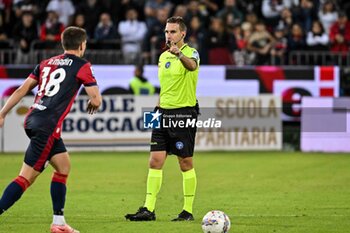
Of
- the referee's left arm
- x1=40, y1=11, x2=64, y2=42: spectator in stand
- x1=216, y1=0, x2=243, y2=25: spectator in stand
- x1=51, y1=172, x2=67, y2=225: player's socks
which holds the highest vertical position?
x1=216, y1=0, x2=243, y2=25: spectator in stand

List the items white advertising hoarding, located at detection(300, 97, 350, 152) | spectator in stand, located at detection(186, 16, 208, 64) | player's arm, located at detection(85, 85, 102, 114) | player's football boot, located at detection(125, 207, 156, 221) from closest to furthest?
player's arm, located at detection(85, 85, 102, 114)
player's football boot, located at detection(125, 207, 156, 221)
white advertising hoarding, located at detection(300, 97, 350, 152)
spectator in stand, located at detection(186, 16, 208, 64)

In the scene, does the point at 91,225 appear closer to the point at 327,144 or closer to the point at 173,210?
the point at 173,210

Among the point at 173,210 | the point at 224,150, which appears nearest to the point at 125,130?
the point at 224,150

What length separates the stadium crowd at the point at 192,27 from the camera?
77.3ft

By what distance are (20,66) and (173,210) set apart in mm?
10922

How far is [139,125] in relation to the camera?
21906mm

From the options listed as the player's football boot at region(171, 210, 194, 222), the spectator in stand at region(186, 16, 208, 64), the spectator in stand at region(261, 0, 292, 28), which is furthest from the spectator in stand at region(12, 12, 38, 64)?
the player's football boot at region(171, 210, 194, 222)

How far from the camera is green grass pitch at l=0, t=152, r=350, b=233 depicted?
35.4ft

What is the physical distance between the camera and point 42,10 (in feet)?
80.8

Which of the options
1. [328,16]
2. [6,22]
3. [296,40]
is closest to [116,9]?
[6,22]

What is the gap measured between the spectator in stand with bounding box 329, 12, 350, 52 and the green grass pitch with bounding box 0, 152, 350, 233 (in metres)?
4.09

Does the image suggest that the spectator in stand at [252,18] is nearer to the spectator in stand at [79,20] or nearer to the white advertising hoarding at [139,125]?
the white advertising hoarding at [139,125]

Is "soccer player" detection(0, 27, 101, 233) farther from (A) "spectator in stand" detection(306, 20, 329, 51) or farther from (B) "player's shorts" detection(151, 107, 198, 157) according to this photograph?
(A) "spectator in stand" detection(306, 20, 329, 51)

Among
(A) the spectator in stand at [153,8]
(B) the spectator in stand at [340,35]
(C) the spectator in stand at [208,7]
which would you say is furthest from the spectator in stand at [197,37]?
(B) the spectator in stand at [340,35]
